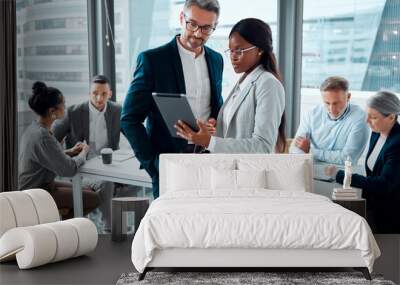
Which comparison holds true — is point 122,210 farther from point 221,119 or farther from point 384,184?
point 384,184

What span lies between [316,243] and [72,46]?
3624 millimetres

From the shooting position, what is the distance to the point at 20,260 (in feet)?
19.7

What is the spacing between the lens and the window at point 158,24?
768cm

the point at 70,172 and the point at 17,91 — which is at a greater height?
the point at 17,91

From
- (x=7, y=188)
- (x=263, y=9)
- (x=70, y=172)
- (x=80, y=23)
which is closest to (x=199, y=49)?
(x=263, y=9)

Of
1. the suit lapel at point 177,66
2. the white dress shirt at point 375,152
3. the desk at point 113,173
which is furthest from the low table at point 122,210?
the white dress shirt at point 375,152

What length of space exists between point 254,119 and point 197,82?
2.39 feet

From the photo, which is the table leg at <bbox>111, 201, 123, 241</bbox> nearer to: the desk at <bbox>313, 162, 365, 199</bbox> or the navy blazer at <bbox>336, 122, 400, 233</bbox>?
the desk at <bbox>313, 162, 365, 199</bbox>

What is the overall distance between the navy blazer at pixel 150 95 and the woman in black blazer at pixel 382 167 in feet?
5.50

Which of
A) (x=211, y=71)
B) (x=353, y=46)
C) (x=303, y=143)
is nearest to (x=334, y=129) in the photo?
(x=303, y=143)

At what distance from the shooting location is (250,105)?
760cm

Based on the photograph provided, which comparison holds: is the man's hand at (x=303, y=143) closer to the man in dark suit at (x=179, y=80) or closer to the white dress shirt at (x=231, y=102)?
the white dress shirt at (x=231, y=102)

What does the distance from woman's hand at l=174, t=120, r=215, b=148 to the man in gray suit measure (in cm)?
68

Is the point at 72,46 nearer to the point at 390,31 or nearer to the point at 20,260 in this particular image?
the point at 20,260
